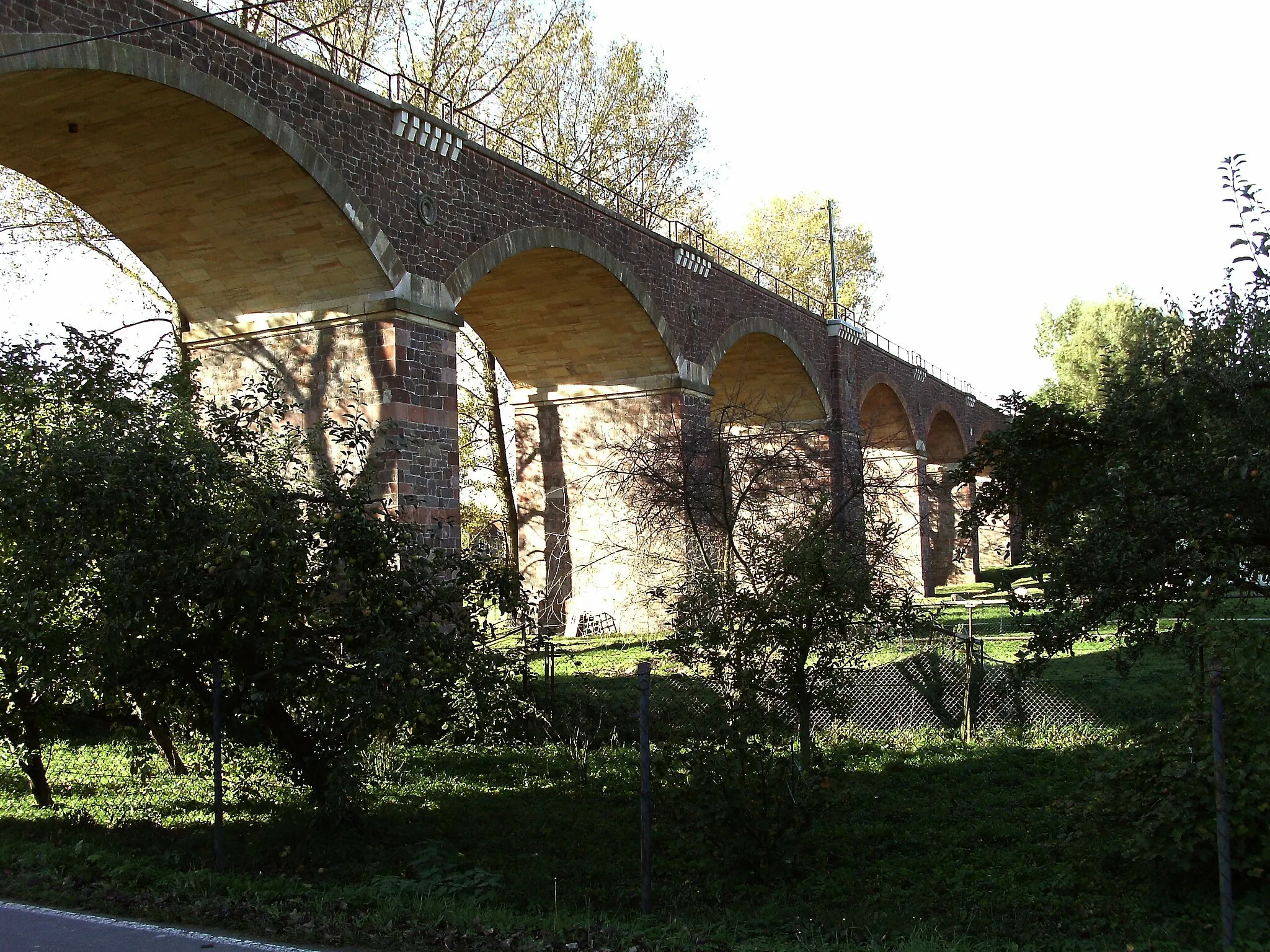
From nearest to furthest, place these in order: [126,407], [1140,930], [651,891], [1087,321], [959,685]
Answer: [1140,930] < [651,891] < [126,407] < [959,685] < [1087,321]

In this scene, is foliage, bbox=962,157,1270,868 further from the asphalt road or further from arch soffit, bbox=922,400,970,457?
arch soffit, bbox=922,400,970,457

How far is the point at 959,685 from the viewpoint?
10.5 meters

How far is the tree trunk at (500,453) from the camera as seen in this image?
21.7 m

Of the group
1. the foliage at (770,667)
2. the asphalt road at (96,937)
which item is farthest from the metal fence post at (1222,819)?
the asphalt road at (96,937)

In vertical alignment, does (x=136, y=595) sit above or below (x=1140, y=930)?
above

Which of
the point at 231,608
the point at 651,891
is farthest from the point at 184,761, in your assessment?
the point at 651,891

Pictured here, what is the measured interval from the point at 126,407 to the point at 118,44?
174 inches

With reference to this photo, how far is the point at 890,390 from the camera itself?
32500 millimetres

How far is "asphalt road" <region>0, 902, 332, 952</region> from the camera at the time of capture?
16.4ft

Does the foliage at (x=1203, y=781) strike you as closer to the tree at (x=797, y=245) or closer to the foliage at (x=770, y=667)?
the foliage at (x=770, y=667)

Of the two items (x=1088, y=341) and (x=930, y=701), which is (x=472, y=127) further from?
(x=1088, y=341)

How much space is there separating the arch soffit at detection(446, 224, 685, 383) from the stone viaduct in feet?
0.14

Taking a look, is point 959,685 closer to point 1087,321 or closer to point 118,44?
point 118,44

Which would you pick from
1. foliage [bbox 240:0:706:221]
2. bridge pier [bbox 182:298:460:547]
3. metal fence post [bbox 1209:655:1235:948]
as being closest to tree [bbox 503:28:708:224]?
foliage [bbox 240:0:706:221]
